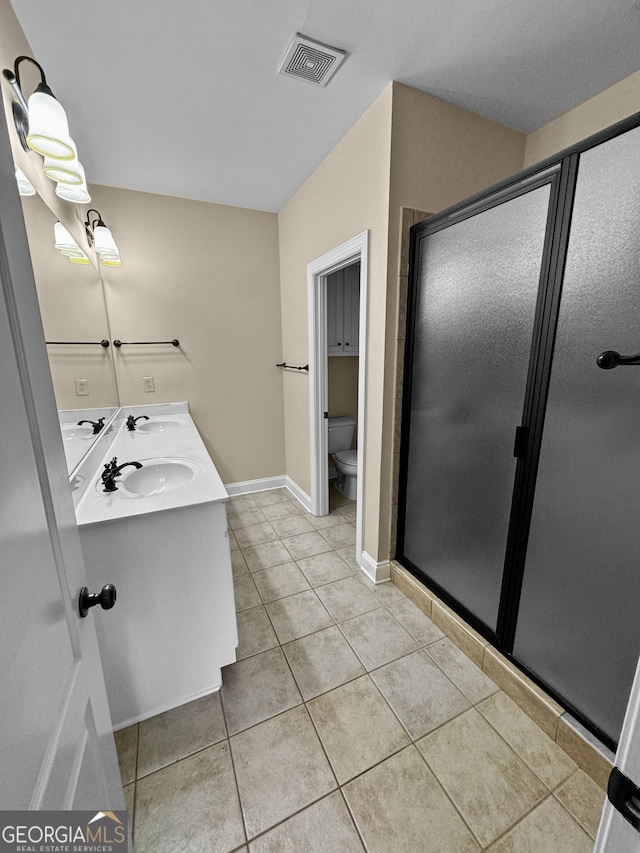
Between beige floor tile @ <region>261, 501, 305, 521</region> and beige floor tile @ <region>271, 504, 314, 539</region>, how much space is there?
5cm

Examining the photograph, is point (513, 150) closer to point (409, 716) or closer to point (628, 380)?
point (628, 380)

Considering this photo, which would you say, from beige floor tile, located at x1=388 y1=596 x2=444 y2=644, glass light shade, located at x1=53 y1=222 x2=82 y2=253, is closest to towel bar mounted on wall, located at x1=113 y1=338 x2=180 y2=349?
glass light shade, located at x1=53 y1=222 x2=82 y2=253

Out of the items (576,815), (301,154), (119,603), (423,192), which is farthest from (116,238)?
(576,815)

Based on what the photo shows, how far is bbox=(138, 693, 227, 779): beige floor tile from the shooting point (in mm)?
1213

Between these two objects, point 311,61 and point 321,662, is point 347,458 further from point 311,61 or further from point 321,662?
point 311,61

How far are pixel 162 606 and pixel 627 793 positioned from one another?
1301mm

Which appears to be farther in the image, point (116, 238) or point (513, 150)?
point (116, 238)

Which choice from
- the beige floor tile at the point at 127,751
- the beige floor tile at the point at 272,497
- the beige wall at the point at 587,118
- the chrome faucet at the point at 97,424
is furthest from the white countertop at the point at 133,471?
the beige wall at the point at 587,118

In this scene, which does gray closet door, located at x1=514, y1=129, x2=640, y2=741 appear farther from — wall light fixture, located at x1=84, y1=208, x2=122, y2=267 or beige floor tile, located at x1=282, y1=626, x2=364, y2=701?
wall light fixture, located at x1=84, y1=208, x2=122, y2=267

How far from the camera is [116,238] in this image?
250 cm

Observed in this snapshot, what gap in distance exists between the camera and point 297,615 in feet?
6.05

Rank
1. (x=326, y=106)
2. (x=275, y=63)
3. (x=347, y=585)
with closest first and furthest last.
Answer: (x=275, y=63) → (x=326, y=106) → (x=347, y=585)

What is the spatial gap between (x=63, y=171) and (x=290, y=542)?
2297 mm

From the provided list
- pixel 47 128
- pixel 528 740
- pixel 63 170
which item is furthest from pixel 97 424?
pixel 528 740
